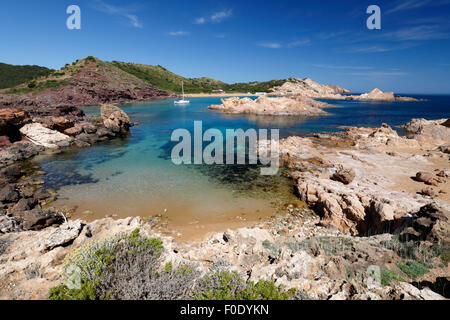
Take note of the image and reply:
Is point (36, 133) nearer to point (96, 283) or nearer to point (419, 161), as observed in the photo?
point (96, 283)

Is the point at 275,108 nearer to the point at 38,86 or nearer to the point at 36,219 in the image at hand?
the point at 36,219

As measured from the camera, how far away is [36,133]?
2762cm

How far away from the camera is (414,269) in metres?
5.41

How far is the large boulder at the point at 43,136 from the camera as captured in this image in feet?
89.5

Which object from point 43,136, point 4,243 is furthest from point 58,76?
point 4,243

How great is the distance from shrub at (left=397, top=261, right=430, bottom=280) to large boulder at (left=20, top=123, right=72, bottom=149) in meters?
35.9

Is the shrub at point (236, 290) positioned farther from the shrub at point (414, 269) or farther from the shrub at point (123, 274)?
the shrub at point (414, 269)

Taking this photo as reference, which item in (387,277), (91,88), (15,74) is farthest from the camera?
(15,74)

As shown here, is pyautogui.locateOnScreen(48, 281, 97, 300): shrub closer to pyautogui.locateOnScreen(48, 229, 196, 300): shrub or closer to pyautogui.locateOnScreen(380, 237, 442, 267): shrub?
pyautogui.locateOnScreen(48, 229, 196, 300): shrub

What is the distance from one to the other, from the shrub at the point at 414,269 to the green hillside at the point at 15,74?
138154 millimetres

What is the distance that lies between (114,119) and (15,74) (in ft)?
429
